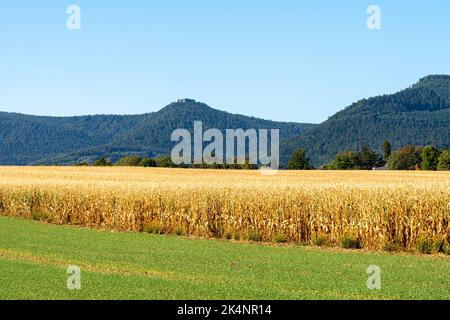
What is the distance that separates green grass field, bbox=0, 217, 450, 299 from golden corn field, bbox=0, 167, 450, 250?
142cm

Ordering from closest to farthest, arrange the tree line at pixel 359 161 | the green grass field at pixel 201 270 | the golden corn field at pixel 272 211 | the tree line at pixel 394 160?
the green grass field at pixel 201 270
the golden corn field at pixel 272 211
the tree line at pixel 359 161
the tree line at pixel 394 160

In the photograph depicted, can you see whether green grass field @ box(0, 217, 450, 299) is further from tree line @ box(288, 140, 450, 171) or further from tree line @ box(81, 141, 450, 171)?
tree line @ box(288, 140, 450, 171)

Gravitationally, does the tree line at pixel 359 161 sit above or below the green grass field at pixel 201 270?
above

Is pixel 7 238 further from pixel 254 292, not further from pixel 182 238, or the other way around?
pixel 254 292

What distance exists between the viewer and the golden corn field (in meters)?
21.7

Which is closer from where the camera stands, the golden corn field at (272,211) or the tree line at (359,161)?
the golden corn field at (272,211)

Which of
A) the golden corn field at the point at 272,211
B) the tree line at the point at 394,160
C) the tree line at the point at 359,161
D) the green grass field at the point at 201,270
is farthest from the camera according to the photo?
the tree line at the point at 394,160

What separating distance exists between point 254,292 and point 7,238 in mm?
12467

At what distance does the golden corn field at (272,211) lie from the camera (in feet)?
71.2

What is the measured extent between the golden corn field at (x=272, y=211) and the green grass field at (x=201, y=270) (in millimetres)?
1423

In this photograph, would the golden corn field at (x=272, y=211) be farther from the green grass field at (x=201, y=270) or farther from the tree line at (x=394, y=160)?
the tree line at (x=394, y=160)

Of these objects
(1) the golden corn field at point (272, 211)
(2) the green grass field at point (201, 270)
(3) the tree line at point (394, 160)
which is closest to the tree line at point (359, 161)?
(3) the tree line at point (394, 160)

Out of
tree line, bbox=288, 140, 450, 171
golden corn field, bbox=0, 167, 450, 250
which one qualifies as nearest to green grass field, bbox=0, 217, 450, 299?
golden corn field, bbox=0, 167, 450, 250

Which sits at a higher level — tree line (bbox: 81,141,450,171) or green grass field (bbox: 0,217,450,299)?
tree line (bbox: 81,141,450,171)
